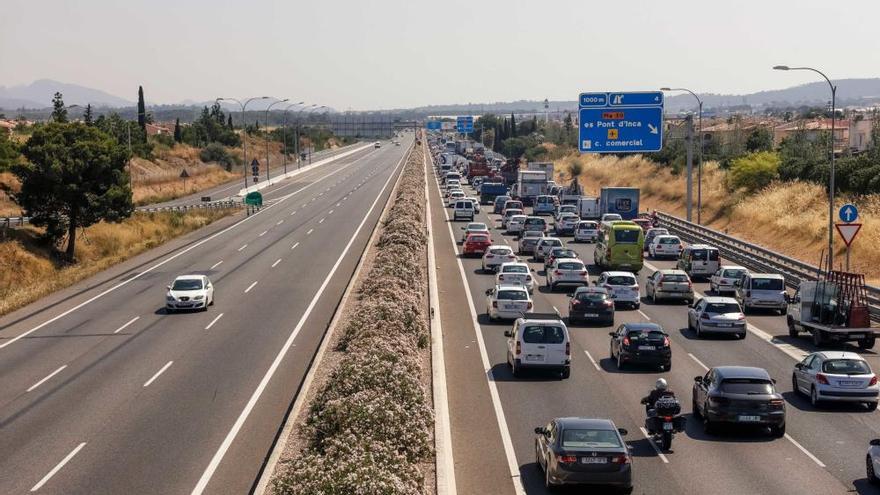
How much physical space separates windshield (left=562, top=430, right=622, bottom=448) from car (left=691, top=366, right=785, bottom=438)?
4.81 m

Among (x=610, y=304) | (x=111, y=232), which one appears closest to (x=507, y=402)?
(x=610, y=304)

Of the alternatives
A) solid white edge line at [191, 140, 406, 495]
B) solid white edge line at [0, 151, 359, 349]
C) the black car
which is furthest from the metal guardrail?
solid white edge line at [0, 151, 359, 349]

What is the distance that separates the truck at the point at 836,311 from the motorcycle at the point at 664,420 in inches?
485

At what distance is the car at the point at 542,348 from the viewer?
26922 millimetres

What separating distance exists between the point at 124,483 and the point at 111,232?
52953 millimetres

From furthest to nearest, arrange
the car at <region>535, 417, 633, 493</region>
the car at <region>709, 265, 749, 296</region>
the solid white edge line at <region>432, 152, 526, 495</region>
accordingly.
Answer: the car at <region>709, 265, 749, 296</region>, the solid white edge line at <region>432, 152, 526, 495</region>, the car at <region>535, 417, 633, 493</region>

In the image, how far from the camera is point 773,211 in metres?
70.2

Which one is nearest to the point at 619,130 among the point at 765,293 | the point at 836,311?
the point at 765,293

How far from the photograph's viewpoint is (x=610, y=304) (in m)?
35.8

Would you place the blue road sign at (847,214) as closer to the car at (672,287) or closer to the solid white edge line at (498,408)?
the car at (672,287)

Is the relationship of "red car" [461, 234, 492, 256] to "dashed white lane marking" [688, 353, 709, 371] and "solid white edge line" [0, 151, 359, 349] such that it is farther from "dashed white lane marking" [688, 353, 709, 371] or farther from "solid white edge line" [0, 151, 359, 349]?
"dashed white lane marking" [688, 353, 709, 371]

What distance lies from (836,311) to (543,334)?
9473 millimetres

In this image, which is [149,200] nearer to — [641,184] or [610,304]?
[641,184]

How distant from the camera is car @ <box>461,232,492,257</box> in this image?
56188 mm
